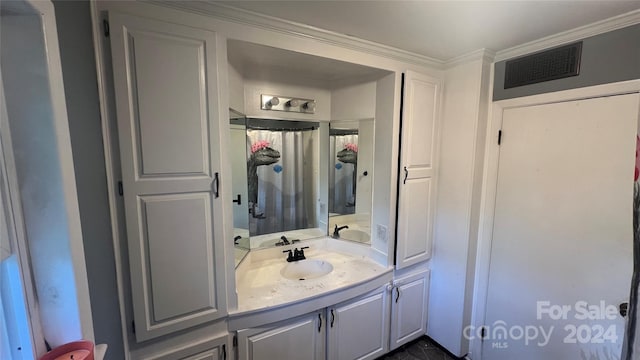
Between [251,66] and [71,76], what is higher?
[251,66]

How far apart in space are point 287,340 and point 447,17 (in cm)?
200

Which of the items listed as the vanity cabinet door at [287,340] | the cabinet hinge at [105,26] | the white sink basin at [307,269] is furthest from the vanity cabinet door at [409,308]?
the cabinet hinge at [105,26]

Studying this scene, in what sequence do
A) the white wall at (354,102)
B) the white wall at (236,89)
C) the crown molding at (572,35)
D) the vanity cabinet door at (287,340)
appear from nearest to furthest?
the crown molding at (572,35) < the vanity cabinet door at (287,340) < the white wall at (236,89) < the white wall at (354,102)

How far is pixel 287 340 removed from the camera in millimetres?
1561

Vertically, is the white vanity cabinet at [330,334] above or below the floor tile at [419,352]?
above

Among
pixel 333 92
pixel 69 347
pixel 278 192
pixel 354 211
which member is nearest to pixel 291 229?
pixel 278 192

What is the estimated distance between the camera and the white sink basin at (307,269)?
1971mm

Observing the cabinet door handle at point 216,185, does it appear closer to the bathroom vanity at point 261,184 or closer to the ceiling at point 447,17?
the bathroom vanity at point 261,184

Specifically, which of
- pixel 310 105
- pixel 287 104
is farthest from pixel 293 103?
pixel 310 105

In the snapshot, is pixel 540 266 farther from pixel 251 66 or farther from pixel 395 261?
pixel 251 66

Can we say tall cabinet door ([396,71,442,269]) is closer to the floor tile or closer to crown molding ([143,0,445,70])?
crown molding ([143,0,445,70])

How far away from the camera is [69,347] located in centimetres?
72

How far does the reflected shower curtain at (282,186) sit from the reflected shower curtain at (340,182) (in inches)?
8.9

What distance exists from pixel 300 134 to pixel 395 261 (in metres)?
1.26
